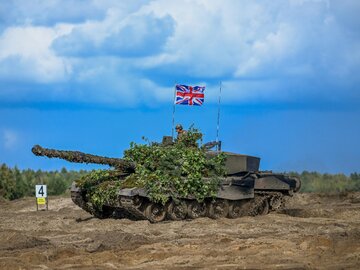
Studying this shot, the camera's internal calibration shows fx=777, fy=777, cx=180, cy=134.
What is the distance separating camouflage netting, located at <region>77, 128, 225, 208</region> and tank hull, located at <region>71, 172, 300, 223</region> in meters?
0.30

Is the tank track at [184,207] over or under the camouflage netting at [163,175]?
under

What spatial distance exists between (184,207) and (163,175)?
120cm

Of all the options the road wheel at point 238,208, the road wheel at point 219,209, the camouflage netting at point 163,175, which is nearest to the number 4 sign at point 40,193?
the camouflage netting at point 163,175

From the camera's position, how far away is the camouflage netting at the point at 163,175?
22.7 meters

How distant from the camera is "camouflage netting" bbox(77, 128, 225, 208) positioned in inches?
895

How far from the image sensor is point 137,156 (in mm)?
24484

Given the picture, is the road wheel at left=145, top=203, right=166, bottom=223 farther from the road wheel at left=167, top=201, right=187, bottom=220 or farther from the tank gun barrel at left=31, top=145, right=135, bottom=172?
the tank gun barrel at left=31, top=145, right=135, bottom=172

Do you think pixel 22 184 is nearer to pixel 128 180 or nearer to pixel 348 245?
pixel 128 180

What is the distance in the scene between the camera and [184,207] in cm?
2327

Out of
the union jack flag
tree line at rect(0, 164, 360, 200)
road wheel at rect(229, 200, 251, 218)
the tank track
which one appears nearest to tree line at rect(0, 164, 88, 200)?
tree line at rect(0, 164, 360, 200)

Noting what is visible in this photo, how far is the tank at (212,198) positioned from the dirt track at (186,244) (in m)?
0.67

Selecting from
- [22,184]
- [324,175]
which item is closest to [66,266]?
[22,184]

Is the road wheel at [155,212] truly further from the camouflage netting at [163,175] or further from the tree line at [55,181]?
the tree line at [55,181]

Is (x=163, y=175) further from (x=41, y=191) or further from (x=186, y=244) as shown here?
(x=41, y=191)
